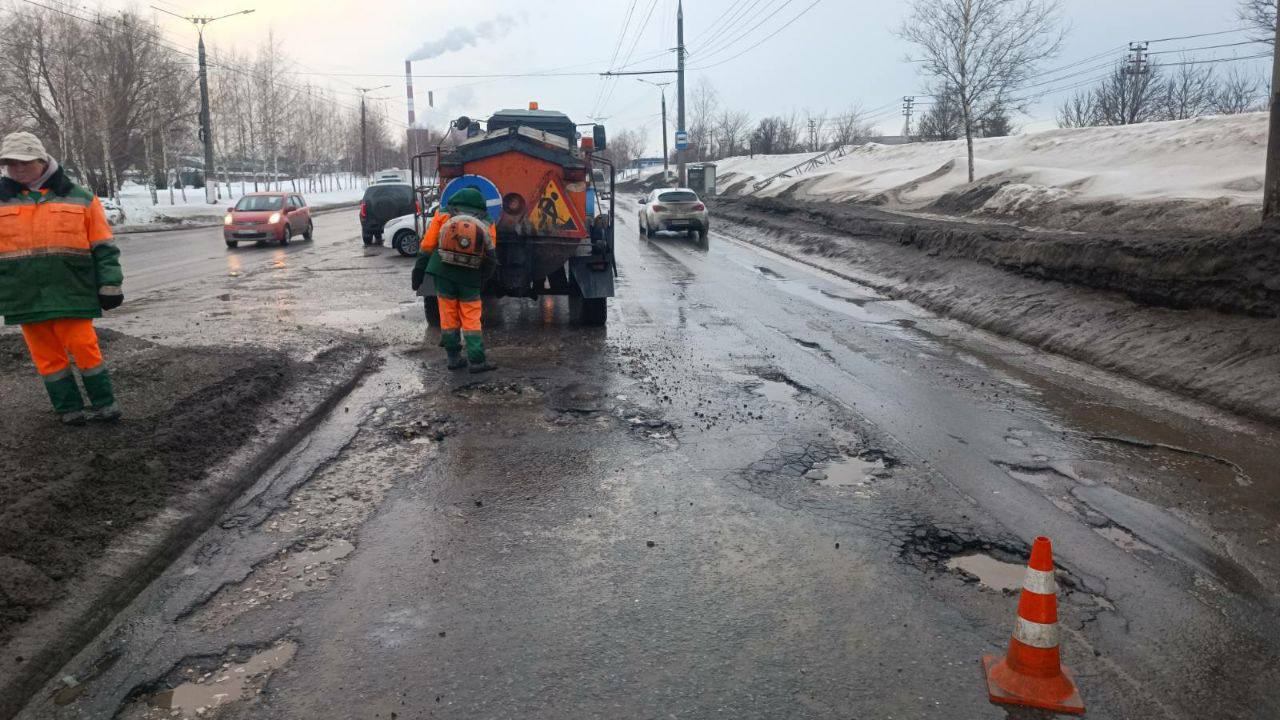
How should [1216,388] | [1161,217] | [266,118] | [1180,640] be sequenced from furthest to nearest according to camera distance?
[266,118], [1161,217], [1216,388], [1180,640]

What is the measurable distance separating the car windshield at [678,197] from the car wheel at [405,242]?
880 cm

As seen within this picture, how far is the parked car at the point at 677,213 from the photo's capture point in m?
25.7

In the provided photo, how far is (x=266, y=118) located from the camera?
5522cm

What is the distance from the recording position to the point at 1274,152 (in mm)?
8992

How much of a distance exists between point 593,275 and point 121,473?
20.6 feet

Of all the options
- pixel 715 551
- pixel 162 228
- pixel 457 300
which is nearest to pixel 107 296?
pixel 457 300

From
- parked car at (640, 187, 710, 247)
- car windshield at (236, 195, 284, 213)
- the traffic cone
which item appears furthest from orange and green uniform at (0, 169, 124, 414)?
parked car at (640, 187, 710, 247)

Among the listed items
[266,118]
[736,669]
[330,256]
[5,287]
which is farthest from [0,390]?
[266,118]

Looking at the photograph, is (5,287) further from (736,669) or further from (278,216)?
(278,216)

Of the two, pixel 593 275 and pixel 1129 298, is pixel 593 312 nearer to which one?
pixel 593 275

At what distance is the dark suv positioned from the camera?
76.2 ft

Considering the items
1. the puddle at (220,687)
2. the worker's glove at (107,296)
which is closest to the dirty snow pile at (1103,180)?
the puddle at (220,687)

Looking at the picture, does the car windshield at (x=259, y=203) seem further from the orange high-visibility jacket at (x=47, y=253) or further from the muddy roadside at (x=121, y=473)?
the orange high-visibility jacket at (x=47, y=253)

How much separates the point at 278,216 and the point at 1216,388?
73.8ft
